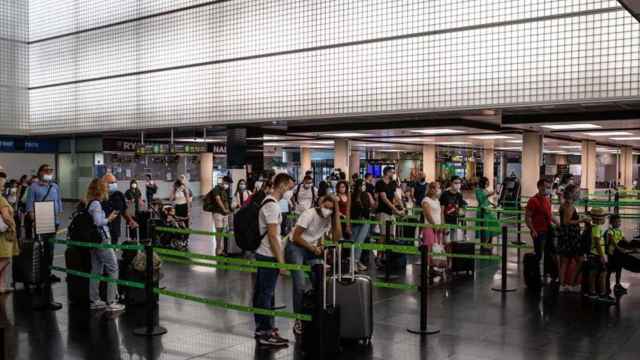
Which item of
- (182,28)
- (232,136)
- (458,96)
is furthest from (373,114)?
(182,28)

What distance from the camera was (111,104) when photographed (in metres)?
21.5

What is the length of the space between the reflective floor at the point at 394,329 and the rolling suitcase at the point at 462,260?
1.24 meters

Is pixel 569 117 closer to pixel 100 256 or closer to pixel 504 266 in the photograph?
pixel 504 266

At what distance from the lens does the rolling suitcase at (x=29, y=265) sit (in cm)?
905

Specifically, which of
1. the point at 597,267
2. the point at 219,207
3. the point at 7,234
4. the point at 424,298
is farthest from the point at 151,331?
the point at 597,267

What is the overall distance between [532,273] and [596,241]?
1183mm

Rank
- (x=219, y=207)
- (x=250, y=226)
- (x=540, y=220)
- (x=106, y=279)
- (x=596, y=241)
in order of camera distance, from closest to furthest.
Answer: (x=250, y=226) → (x=106, y=279) → (x=596, y=241) → (x=540, y=220) → (x=219, y=207)

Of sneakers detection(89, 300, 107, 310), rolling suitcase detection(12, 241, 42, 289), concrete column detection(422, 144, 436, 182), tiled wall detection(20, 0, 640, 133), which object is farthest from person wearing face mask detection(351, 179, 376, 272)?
concrete column detection(422, 144, 436, 182)

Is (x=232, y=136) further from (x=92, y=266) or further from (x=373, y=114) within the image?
(x=92, y=266)

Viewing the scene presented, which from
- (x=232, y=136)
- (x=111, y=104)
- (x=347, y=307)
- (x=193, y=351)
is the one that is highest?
(x=111, y=104)

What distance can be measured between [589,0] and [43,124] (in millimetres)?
21395

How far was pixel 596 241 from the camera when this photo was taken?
855 cm

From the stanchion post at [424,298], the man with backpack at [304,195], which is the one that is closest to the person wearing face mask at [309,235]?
the stanchion post at [424,298]

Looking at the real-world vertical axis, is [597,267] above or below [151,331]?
above
